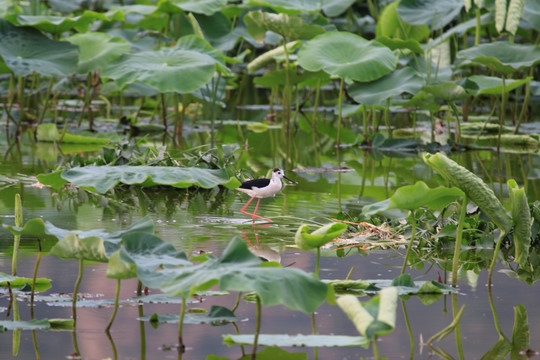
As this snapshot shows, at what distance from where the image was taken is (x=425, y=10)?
30.5 feet

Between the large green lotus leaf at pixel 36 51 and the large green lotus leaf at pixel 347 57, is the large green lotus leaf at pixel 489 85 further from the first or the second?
the large green lotus leaf at pixel 36 51

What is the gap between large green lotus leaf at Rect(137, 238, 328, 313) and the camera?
2213 millimetres

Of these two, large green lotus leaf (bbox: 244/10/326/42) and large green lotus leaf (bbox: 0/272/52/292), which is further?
large green lotus leaf (bbox: 244/10/326/42)

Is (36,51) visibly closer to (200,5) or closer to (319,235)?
(200,5)

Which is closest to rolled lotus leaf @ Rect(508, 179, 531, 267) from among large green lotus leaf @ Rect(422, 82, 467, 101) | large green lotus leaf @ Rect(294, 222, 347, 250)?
large green lotus leaf @ Rect(294, 222, 347, 250)

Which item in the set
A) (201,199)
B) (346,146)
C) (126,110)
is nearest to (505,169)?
(346,146)

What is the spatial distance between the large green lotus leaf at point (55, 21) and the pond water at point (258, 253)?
135 centimetres

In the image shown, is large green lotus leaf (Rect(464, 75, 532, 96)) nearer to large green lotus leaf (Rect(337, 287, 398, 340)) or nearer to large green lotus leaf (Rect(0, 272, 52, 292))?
large green lotus leaf (Rect(0, 272, 52, 292))

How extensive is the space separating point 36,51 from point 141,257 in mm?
5366

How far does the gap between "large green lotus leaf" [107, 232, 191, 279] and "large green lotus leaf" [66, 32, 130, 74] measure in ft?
17.0

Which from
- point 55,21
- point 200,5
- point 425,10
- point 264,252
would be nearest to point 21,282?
point 264,252

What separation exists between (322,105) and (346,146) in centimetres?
443

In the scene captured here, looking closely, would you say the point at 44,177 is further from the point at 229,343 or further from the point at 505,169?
the point at 505,169

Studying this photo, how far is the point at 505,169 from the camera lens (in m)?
6.70
